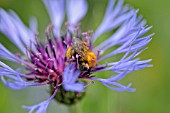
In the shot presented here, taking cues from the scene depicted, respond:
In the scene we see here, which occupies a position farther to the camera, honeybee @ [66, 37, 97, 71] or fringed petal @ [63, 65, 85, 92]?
honeybee @ [66, 37, 97, 71]

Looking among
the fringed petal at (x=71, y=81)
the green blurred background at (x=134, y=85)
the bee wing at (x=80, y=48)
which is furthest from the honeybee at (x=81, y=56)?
the green blurred background at (x=134, y=85)

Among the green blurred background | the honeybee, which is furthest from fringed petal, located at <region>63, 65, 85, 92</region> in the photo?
the green blurred background

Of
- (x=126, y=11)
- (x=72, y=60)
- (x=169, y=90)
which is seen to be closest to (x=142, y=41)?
(x=72, y=60)

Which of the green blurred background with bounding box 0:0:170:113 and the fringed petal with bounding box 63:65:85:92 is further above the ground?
the green blurred background with bounding box 0:0:170:113

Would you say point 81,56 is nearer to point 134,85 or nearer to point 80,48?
point 80,48

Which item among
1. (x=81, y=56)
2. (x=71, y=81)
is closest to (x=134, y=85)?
(x=81, y=56)

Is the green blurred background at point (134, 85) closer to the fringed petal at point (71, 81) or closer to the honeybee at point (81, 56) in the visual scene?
the honeybee at point (81, 56)

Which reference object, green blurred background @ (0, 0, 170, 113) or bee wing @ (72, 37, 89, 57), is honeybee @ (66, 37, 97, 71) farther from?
green blurred background @ (0, 0, 170, 113)

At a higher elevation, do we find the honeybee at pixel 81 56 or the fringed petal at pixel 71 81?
the honeybee at pixel 81 56
